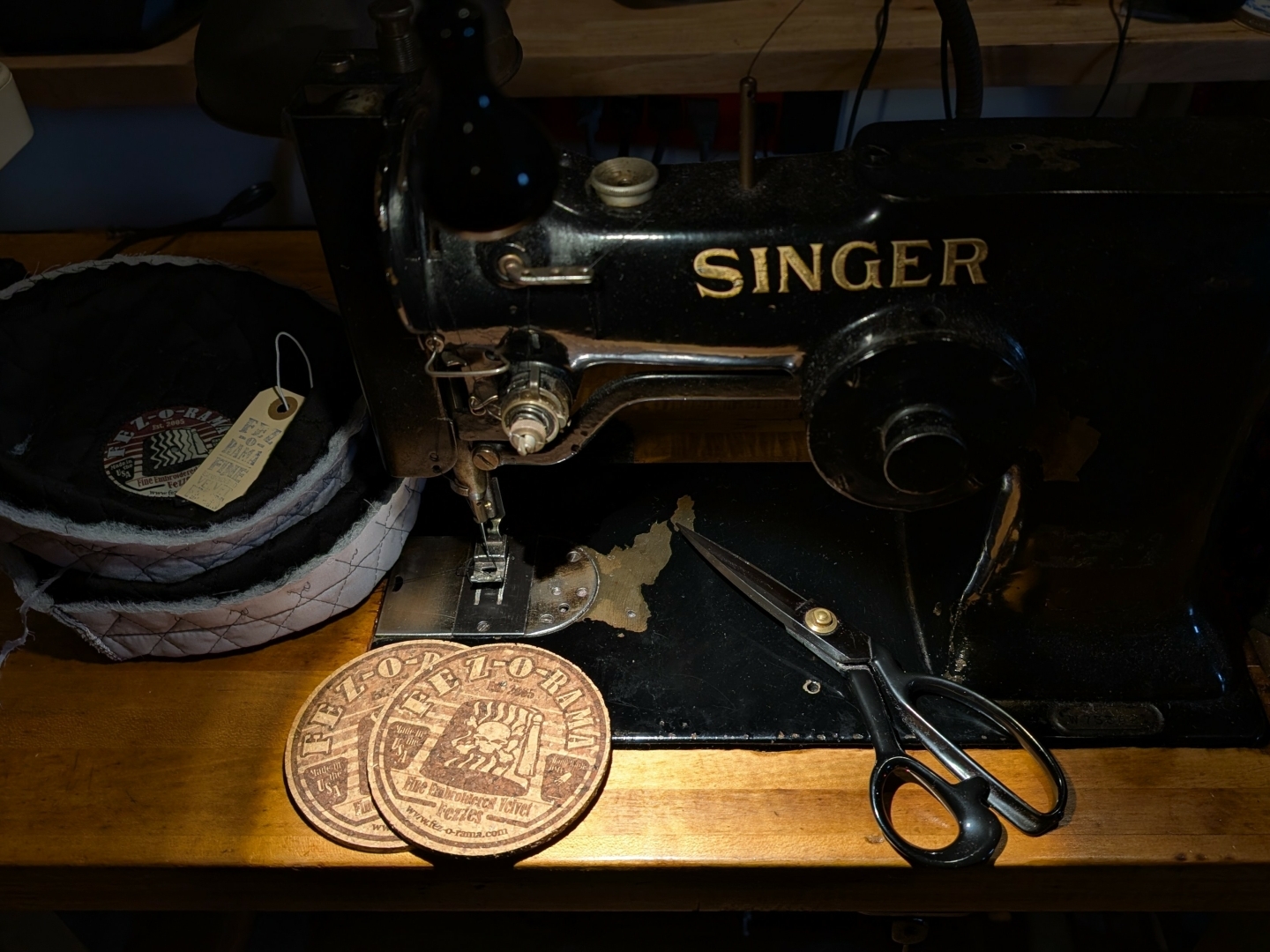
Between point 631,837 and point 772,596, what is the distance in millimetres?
268

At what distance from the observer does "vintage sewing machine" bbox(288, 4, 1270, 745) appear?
2.40 feet

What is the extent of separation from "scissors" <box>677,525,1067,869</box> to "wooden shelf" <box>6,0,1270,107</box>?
561mm

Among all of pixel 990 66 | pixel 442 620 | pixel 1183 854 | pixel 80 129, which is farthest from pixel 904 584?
pixel 80 129

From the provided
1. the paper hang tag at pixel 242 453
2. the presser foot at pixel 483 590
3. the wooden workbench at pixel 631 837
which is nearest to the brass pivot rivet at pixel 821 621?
the wooden workbench at pixel 631 837

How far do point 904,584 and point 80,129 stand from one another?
1416 mm

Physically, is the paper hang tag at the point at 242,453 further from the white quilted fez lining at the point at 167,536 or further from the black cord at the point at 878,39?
the black cord at the point at 878,39

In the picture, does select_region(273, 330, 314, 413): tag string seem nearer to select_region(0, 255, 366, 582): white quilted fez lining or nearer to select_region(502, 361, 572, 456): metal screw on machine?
select_region(0, 255, 366, 582): white quilted fez lining

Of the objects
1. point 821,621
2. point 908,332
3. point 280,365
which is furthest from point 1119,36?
point 280,365

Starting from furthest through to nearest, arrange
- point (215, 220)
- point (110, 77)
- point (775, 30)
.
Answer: point (215, 220) < point (110, 77) < point (775, 30)

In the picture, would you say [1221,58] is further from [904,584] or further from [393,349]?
[393,349]

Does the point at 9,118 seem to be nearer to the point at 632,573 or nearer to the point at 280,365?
the point at 280,365

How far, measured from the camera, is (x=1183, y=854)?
0.87 meters

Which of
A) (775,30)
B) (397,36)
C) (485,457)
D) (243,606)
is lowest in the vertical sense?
(243,606)

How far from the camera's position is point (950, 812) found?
0.89 meters
